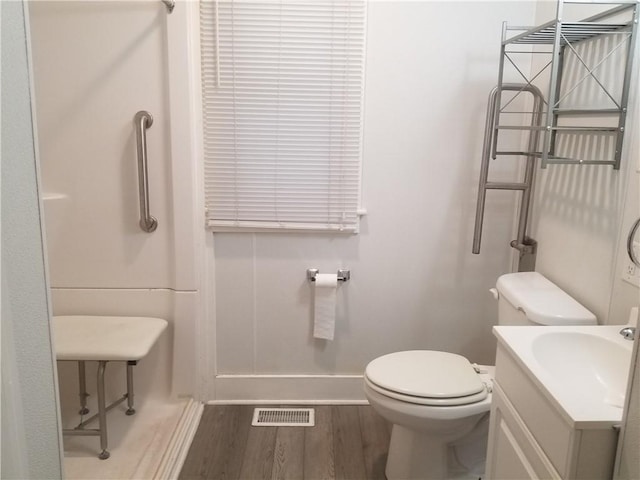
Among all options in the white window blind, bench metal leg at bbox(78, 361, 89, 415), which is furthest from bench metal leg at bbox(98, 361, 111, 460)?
the white window blind

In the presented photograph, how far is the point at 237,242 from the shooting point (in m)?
2.38

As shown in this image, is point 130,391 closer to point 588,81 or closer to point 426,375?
point 426,375

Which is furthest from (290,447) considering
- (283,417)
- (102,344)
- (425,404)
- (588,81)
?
(588,81)

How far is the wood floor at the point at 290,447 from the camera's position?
2.03 m

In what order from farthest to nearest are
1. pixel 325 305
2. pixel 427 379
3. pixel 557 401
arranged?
pixel 325 305, pixel 427 379, pixel 557 401

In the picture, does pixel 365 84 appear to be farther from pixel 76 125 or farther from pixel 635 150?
pixel 76 125

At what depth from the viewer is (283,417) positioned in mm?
2398

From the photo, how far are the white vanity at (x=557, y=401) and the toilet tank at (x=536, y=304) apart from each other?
0.15 meters

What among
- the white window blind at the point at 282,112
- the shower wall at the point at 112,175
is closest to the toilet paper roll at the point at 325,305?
the white window blind at the point at 282,112

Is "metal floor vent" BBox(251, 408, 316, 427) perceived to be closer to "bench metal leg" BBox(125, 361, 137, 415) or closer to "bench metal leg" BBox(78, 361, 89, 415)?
"bench metal leg" BBox(125, 361, 137, 415)

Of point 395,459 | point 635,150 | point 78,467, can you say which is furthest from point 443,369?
point 78,467

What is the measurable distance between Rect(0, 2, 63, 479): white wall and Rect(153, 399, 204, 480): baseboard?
3.15 feet

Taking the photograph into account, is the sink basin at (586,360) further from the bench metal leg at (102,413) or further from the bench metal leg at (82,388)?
the bench metal leg at (82,388)

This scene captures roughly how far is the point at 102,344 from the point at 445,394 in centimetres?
131
